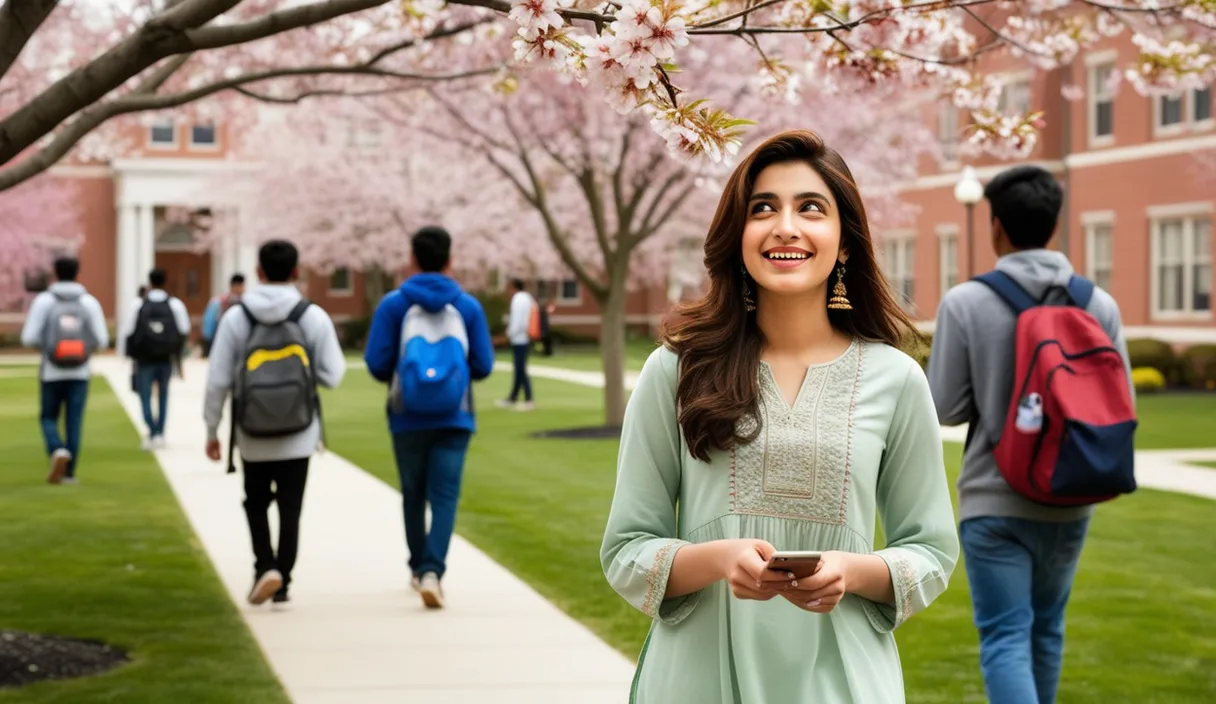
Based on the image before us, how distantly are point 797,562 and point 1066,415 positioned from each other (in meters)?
2.34

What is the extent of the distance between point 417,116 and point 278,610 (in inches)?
520

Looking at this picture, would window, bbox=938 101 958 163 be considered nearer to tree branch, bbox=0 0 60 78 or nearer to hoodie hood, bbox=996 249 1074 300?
tree branch, bbox=0 0 60 78

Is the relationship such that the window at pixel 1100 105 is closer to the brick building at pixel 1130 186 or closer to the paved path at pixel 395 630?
the brick building at pixel 1130 186

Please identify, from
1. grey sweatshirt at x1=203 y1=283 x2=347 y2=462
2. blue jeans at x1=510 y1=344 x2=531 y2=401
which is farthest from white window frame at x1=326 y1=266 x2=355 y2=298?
grey sweatshirt at x1=203 y1=283 x2=347 y2=462

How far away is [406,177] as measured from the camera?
4994 centimetres

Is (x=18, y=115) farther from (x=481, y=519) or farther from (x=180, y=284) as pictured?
(x=180, y=284)

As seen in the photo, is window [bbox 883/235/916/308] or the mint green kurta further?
window [bbox 883/235/916/308]

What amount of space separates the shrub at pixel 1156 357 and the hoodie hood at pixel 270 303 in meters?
24.4

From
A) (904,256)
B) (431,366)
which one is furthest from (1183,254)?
(431,366)

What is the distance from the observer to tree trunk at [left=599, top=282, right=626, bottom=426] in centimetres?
2036

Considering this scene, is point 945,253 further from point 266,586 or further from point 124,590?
point 266,586

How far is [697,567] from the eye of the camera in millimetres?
3041

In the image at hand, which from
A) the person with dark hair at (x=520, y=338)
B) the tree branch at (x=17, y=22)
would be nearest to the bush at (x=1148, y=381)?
the person with dark hair at (x=520, y=338)

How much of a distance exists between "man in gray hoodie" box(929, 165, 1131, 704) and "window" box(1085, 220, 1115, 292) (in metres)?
31.6
